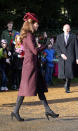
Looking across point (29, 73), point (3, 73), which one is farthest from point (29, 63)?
point (3, 73)

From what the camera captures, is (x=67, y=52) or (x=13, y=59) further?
(x=13, y=59)

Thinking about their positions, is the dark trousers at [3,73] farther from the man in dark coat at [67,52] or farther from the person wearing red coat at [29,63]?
the person wearing red coat at [29,63]

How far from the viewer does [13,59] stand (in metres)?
12.5

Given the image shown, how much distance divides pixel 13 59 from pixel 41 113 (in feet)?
13.6

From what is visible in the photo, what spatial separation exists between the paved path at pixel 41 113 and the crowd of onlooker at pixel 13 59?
2.34ft

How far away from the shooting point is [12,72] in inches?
506

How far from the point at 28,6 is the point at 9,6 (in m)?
0.94

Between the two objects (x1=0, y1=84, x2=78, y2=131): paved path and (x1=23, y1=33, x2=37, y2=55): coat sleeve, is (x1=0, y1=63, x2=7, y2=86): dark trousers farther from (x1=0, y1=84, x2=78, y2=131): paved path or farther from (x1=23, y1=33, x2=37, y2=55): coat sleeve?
(x1=23, y1=33, x2=37, y2=55): coat sleeve

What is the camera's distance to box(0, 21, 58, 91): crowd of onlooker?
1216cm

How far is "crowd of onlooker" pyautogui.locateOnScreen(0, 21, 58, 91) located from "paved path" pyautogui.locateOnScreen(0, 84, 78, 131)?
2.34 feet

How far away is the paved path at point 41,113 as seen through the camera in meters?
7.11

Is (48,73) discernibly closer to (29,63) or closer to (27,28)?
(29,63)

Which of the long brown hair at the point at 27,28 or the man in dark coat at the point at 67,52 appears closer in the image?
the long brown hair at the point at 27,28

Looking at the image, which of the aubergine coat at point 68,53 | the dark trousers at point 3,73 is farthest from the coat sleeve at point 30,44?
the dark trousers at point 3,73
